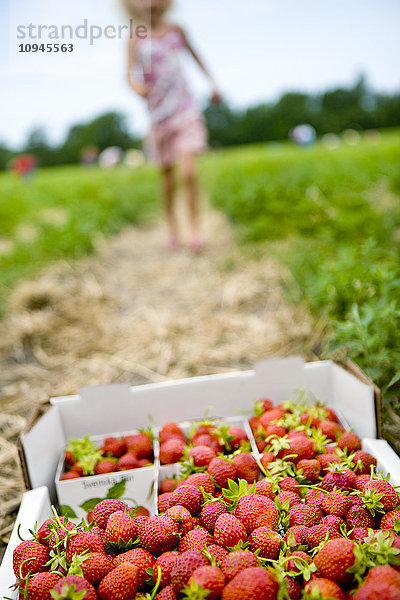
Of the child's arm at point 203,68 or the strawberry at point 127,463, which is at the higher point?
the child's arm at point 203,68

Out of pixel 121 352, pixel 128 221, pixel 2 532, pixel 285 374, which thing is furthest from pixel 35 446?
pixel 128 221

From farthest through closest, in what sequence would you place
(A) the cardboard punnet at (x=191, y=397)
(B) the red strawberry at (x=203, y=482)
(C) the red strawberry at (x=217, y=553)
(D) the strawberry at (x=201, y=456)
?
1. (A) the cardboard punnet at (x=191, y=397)
2. (D) the strawberry at (x=201, y=456)
3. (B) the red strawberry at (x=203, y=482)
4. (C) the red strawberry at (x=217, y=553)

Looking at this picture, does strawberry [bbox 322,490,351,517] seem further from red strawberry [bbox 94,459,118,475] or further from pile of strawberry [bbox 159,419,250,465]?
red strawberry [bbox 94,459,118,475]

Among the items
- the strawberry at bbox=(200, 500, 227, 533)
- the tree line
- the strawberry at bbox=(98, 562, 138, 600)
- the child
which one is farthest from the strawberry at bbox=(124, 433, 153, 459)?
the tree line

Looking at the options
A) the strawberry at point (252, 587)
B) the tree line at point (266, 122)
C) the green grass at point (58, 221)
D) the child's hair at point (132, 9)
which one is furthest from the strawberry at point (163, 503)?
the tree line at point (266, 122)

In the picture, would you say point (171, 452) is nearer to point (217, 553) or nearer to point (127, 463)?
point (127, 463)

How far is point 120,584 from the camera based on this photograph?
1001 millimetres

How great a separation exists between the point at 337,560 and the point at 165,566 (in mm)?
326

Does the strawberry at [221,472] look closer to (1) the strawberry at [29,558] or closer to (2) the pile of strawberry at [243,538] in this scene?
(2) the pile of strawberry at [243,538]

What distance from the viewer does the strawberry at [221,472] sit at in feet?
4.16

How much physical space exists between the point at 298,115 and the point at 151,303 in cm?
3962

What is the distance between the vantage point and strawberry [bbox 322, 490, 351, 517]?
45.3 inches

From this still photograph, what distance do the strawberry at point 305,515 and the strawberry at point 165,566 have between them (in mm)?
259

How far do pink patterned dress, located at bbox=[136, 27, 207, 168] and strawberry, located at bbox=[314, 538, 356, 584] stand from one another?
3631 millimetres
